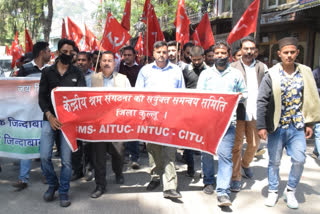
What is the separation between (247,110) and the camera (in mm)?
4551

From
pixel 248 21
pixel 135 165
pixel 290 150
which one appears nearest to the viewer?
pixel 290 150

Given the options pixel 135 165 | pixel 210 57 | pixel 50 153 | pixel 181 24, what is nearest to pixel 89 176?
pixel 135 165

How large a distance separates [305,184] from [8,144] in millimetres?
4398

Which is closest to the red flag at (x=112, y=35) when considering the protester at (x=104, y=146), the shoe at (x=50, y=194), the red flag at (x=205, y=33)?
the protester at (x=104, y=146)

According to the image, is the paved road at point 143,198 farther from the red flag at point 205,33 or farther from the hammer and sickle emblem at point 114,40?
the red flag at point 205,33

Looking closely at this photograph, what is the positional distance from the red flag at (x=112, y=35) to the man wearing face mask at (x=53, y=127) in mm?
1992

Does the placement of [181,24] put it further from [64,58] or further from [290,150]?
[290,150]

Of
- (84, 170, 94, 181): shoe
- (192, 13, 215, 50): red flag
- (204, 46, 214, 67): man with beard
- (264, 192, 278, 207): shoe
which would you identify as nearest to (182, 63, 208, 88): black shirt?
(204, 46, 214, 67): man with beard

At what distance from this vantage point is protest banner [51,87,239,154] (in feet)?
12.9

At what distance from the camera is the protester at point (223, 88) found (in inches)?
156

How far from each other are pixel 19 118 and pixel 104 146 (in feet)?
4.49

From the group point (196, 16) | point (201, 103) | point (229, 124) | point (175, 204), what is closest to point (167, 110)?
point (201, 103)

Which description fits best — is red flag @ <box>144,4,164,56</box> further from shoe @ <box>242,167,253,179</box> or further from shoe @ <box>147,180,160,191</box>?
shoe @ <box>147,180,160,191</box>

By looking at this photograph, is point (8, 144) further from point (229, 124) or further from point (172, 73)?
point (229, 124)
